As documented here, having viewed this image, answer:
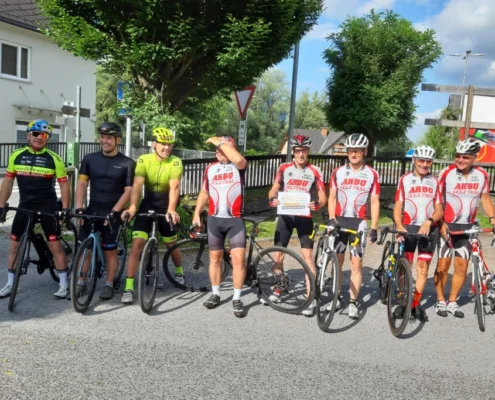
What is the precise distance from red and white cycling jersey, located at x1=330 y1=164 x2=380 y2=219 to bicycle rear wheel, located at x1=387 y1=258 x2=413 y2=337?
2.29ft

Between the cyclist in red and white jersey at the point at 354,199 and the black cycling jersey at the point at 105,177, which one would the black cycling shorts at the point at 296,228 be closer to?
the cyclist in red and white jersey at the point at 354,199

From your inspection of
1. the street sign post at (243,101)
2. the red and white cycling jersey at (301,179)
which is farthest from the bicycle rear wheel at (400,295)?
the street sign post at (243,101)

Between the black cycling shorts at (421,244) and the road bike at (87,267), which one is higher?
the black cycling shorts at (421,244)

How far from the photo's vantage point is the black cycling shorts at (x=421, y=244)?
5316mm

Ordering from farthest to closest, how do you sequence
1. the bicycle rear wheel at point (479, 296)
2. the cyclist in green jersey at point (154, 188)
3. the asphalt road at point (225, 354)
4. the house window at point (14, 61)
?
the house window at point (14, 61)
the cyclist in green jersey at point (154, 188)
the bicycle rear wheel at point (479, 296)
the asphalt road at point (225, 354)

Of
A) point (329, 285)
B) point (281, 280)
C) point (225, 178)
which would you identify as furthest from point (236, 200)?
point (329, 285)

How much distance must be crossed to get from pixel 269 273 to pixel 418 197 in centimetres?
185

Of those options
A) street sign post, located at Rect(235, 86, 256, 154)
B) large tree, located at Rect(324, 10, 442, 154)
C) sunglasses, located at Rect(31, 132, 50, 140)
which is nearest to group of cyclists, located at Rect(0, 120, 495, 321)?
sunglasses, located at Rect(31, 132, 50, 140)

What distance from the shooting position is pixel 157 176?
5.67 metres

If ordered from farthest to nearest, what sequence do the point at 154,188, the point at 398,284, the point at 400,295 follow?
1. the point at 154,188
2. the point at 398,284
3. the point at 400,295

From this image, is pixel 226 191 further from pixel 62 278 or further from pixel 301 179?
pixel 62 278

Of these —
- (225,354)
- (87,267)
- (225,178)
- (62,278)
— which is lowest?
(225,354)

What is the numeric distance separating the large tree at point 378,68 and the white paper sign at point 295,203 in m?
9.50

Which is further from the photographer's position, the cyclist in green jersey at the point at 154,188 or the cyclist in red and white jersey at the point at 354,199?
the cyclist in green jersey at the point at 154,188
